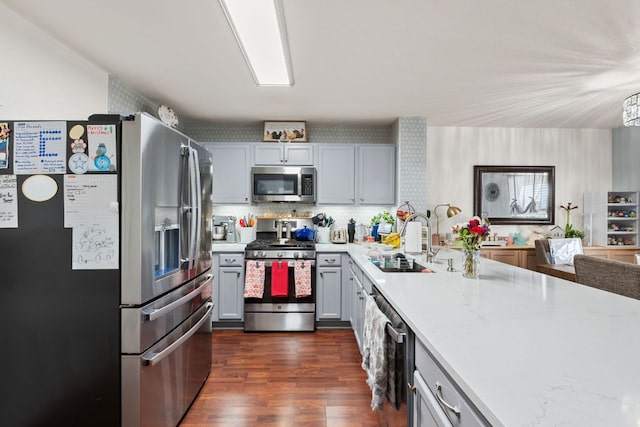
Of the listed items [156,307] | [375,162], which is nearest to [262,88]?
[375,162]

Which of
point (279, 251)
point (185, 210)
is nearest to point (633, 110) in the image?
point (279, 251)

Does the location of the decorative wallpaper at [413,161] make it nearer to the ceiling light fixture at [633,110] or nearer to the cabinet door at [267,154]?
the cabinet door at [267,154]

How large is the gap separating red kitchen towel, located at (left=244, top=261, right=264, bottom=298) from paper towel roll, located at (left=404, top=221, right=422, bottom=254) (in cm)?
157

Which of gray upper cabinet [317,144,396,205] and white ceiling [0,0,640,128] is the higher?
white ceiling [0,0,640,128]

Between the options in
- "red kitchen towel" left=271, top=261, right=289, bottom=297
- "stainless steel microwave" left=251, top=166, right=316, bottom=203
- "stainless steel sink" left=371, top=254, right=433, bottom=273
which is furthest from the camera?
"stainless steel microwave" left=251, top=166, right=316, bottom=203

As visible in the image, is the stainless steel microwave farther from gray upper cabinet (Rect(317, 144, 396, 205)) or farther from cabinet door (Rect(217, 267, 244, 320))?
cabinet door (Rect(217, 267, 244, 320))

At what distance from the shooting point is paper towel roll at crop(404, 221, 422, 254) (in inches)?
121

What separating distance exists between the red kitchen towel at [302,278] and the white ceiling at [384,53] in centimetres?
180

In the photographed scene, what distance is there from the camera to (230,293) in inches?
149

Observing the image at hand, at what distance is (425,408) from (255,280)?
2.67 metres

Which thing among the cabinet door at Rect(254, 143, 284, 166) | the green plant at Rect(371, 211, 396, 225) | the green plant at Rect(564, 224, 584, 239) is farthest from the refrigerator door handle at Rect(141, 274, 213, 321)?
the green plant at Rect(564, 224, 584, 239)

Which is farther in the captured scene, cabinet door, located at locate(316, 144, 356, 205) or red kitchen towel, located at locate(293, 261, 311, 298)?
cabinet door, located at locate(316, 144, 356, 205)

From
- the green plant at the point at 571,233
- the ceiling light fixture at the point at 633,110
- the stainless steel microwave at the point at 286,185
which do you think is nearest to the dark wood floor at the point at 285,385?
the stainless steel microwave at the point at 286,185

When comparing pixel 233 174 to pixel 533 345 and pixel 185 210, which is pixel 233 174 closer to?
pixel 185 210
